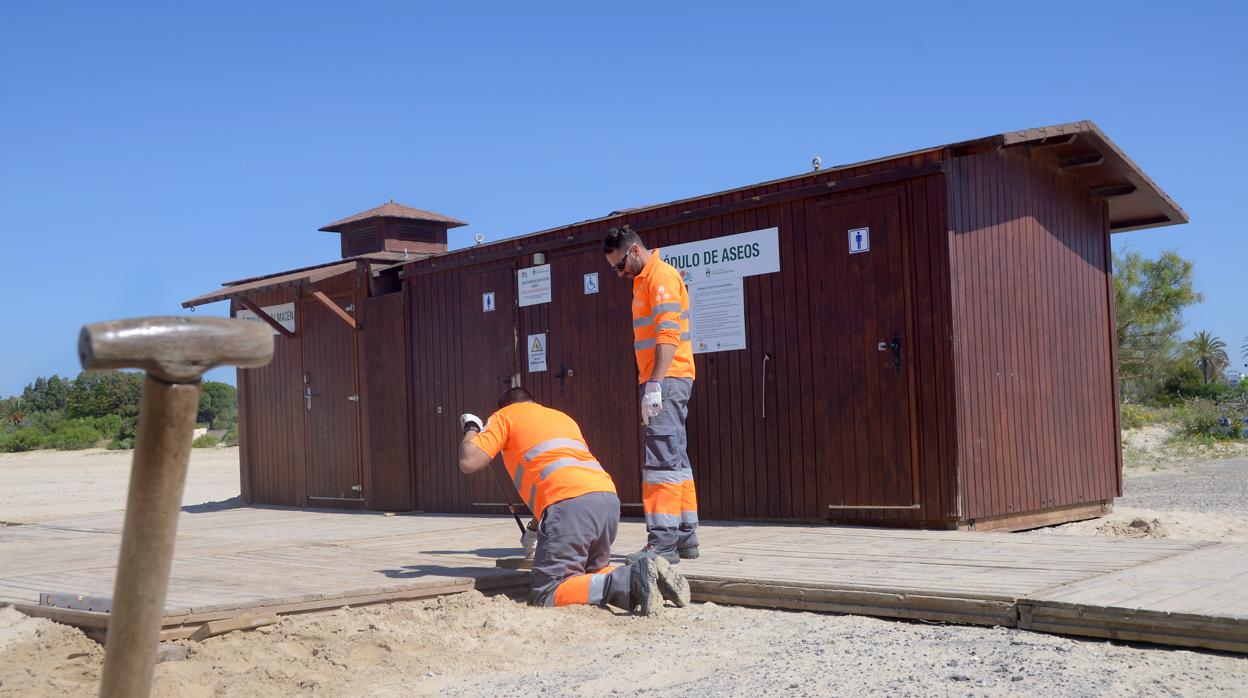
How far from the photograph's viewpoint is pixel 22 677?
449 centimetres

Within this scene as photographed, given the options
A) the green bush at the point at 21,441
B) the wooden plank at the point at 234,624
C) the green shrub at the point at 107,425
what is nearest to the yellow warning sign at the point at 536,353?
the wooden plank at the point at 234,624

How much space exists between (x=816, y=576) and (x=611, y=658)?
51.5 inches

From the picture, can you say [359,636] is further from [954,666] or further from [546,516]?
[954,666]

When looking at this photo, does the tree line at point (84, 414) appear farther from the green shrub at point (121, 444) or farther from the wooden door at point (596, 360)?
the wooden door at point (596, 360)

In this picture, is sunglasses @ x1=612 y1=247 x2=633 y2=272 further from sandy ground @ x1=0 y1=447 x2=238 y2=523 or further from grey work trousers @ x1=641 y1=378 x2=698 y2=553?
sandy ground @ x1=0 y1=447 x2=238 y2=523

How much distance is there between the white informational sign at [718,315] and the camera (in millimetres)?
8711

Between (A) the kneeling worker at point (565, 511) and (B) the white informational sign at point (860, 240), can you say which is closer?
(A) the kneeling worker at point (565, 511)

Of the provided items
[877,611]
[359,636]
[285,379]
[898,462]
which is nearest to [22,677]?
[359,636]

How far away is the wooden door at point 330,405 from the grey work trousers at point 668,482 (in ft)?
21.1

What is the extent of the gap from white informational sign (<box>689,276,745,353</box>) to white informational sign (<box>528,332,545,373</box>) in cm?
173

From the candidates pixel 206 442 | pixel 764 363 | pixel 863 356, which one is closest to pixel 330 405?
pixel 764 363

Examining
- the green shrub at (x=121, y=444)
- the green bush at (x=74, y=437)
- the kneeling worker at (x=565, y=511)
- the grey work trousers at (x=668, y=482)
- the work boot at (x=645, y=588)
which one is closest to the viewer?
the work boot at (x=645, y=588)

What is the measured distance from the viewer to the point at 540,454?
5703mm

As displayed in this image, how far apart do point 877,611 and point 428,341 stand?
7.12 meters
